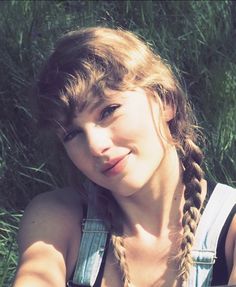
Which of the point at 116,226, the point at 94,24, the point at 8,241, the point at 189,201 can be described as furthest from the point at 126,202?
the point at 94,24

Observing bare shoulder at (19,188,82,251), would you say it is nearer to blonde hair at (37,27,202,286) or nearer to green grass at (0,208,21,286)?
blonde hair at (37,27,202,286)

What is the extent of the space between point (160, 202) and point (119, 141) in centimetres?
26

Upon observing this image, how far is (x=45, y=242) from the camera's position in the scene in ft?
6.84

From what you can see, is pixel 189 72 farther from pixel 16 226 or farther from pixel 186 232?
pixel 186 232

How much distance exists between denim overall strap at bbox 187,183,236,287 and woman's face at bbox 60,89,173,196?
198 millimetres

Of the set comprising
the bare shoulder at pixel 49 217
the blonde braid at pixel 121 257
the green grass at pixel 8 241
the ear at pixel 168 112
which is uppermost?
the ear at pixel 168 112


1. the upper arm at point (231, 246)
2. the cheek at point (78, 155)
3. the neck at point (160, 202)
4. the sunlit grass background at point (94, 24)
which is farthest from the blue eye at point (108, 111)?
the sunlit grass background at point (94, 24)

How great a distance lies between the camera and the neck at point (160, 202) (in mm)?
2100

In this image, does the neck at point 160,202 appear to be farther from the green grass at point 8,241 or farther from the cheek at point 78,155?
the green grass at point 8,241

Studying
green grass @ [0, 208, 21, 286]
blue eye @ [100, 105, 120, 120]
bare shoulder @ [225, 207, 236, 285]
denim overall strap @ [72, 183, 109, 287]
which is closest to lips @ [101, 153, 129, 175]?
blue eye @ [100, 105, 120, 120]

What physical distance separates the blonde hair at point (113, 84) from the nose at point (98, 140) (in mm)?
82

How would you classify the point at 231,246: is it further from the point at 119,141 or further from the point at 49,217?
the point at 49,217

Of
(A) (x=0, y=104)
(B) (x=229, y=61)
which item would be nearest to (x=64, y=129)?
(A) (x=0, y=104)

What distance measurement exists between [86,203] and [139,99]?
37 centimetres
